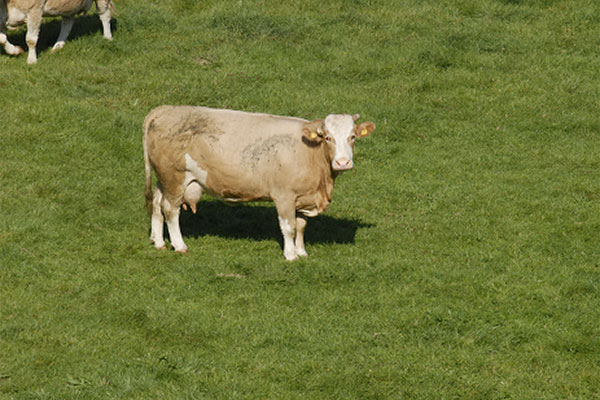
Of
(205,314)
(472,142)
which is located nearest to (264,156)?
(205,314)

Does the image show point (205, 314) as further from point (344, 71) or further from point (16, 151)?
point (344, 71)

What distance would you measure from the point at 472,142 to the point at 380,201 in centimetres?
339

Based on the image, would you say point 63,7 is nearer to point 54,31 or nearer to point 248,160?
point 54,31

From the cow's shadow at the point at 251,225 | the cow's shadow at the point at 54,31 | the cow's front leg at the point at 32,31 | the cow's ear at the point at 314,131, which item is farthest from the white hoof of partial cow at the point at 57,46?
the cow's ear at the point at 314,131

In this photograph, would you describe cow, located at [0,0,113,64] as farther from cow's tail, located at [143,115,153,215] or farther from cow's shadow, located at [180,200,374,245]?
cow's tail, located at [143,115,153,215]

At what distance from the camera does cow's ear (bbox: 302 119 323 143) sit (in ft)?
43.7

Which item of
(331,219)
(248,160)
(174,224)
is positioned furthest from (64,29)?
(248,160)

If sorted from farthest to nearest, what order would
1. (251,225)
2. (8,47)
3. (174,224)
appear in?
(8,47) < (251,225) < (174,224)

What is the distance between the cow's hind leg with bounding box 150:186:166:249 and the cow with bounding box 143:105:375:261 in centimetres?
18

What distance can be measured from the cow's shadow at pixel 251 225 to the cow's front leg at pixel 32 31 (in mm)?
7307

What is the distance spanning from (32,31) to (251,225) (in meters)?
8.74

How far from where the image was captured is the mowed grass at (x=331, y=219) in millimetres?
11062

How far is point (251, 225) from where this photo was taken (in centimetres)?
1534

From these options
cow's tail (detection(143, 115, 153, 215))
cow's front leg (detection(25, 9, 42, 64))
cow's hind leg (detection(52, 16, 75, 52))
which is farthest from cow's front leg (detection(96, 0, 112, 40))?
cow's tail (detection(143, 115, 153, 215))
